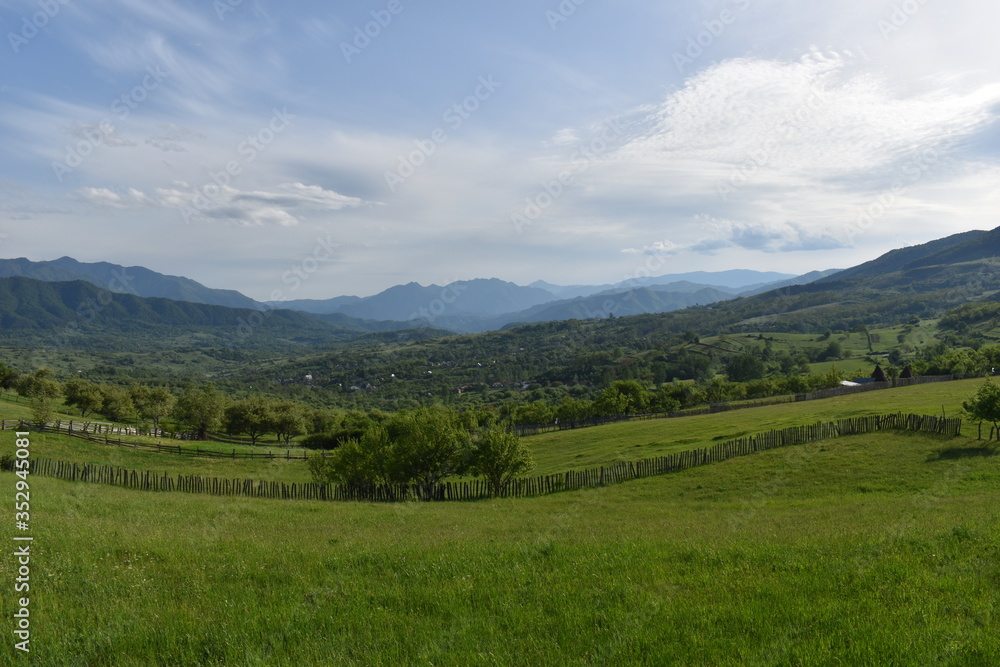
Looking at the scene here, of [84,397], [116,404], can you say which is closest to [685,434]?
[116,404]

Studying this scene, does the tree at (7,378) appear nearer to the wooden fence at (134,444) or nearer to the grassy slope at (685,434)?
the wooden fence at (134,444)

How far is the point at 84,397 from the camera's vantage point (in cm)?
8856

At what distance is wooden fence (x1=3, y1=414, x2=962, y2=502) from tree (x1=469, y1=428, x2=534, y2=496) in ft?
2.34

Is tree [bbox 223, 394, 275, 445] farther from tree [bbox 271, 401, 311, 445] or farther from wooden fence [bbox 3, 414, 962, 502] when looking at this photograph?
wooden fence [bbox 3, 414, 962, 502]

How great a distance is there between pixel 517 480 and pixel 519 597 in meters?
30.3

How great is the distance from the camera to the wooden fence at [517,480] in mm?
34031

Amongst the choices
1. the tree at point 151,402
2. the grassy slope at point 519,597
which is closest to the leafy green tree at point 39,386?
the tree at point 151,402

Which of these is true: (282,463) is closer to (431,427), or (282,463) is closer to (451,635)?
(431,427)

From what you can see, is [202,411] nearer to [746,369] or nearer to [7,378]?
[7,378]

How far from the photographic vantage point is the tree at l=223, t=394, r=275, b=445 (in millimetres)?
85938

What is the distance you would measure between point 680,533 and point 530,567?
20.2 feet

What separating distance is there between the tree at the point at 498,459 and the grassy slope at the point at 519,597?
23203 mm

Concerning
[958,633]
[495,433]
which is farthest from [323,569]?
[495,433]

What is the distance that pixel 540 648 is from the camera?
5.67 meters
